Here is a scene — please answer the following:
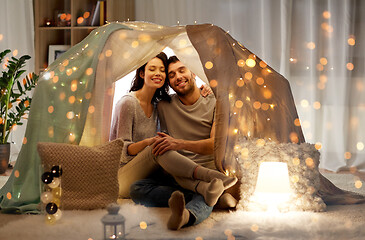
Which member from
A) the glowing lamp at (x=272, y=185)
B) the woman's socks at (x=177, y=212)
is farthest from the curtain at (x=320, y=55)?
the woman's socks at (x=177, y=212)

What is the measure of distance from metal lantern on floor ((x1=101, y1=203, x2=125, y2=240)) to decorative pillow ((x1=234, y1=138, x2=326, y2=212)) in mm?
739

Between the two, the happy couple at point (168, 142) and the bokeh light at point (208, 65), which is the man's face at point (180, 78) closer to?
the happy couple at point (168, 142)

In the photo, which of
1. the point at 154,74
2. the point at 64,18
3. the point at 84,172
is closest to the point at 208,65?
the point at 154,74

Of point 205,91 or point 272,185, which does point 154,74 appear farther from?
point 272,185

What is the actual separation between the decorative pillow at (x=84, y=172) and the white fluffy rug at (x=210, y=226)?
6 centimetres

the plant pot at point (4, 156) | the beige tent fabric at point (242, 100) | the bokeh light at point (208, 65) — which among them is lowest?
the plant pot at point (4, 156)

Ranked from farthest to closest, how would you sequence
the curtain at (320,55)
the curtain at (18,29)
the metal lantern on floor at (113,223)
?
the curtain at (18,29) < the curtain at (320,55) < the metal lantern on floor at (113,223)

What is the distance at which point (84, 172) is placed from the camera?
89.7 inches

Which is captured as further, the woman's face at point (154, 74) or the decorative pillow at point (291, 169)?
the woman's face at point (154, 74)

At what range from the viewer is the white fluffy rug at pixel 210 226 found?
1924 millimetres

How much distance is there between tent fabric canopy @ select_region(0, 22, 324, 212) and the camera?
2447 millimetres

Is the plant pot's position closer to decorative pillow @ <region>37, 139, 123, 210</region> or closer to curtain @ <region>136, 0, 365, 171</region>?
decorative pillow @ <region>37, 139, 123, 210</region>

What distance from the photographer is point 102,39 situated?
2592 mm

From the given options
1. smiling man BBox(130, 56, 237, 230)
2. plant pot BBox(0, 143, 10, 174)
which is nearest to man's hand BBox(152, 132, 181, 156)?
smiling man BBox(130, 56, 237, 230)
